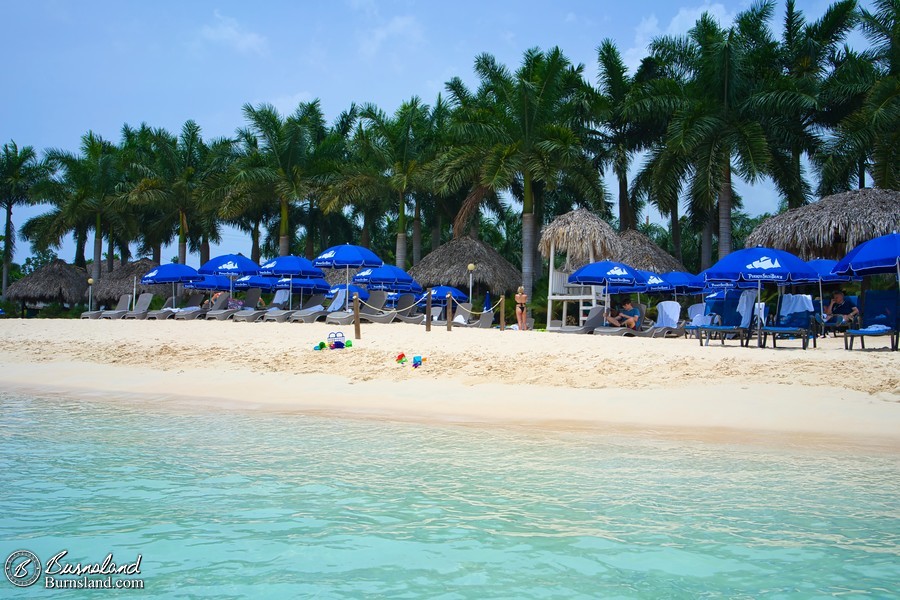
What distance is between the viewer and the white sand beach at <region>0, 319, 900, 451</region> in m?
7.38

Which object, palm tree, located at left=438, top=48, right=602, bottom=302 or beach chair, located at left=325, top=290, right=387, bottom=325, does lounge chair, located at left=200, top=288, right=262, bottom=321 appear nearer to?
beach chair, located at left=325, top=290, right=387, bottom=325

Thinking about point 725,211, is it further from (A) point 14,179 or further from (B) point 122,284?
(A) point 14,179

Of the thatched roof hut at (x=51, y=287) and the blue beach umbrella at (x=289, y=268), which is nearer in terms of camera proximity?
the blue beach umbrella at (x=289, y=268)

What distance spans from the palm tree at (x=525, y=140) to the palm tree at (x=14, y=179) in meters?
25.8

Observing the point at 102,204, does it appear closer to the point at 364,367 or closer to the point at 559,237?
the point at 559,237

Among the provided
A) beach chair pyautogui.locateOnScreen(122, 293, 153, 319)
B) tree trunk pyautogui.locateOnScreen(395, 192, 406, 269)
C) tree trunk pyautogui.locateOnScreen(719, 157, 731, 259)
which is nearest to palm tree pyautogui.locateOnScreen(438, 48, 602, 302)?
tree trunk pyautogui.locateOnScreen(395, 192, 406, 269)

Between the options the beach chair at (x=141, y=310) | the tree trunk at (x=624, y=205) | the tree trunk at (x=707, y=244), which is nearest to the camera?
the beach chair at (x=141, y=310)

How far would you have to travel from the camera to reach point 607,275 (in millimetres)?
17828

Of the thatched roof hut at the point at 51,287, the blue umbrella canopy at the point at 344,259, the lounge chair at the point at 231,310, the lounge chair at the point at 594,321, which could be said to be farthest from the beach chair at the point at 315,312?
the thatched roof hut at the point at 51,287

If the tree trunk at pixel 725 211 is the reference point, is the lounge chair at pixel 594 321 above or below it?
below

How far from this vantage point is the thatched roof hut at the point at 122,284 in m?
35.9

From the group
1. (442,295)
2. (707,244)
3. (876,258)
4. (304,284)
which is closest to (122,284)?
(304,284)

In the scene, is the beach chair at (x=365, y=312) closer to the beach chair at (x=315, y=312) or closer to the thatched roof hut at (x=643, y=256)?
the beach chair at (x=315, y=312)

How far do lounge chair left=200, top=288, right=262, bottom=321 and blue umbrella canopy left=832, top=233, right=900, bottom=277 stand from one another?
15.3m
